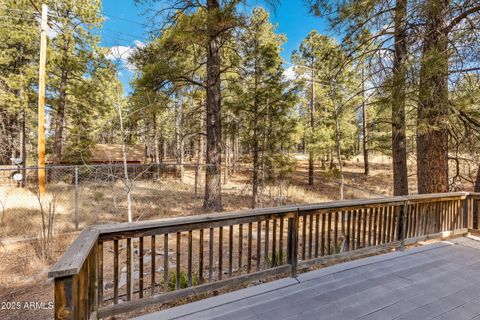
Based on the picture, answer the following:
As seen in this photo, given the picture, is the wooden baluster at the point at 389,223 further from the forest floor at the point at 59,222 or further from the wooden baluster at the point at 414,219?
the forest floor at the point at 59,222

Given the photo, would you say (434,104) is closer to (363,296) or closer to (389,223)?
(389,223)

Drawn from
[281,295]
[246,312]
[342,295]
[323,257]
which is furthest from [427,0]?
[246,312]

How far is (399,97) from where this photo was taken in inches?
149

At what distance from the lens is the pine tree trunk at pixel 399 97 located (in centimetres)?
377

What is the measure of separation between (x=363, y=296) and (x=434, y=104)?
314cm

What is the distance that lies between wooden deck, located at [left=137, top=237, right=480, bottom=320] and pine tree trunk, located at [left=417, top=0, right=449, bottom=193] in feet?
5.93

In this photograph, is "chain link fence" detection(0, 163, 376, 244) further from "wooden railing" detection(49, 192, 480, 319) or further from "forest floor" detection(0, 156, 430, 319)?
"wooden railing" detection(49, 192, 480, 319)

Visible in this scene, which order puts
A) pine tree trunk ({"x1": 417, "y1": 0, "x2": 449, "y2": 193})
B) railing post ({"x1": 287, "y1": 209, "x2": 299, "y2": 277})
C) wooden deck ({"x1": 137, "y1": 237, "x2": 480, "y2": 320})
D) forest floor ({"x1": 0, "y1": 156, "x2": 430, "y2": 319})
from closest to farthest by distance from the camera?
wooden deck ({"x1": 137, "y1": 237, "x2": 480, "y2": 320}) → railing post ({"x1": 287, "y1": 209, "x2": 299, "y2": 277}) → pine tree trunk ({"x1": 417, "y1": 0, "x2": 449, "y2": 193}) → forest floor ({"x1": 0, "y1": 156, "x2": 430, "y2": 319})

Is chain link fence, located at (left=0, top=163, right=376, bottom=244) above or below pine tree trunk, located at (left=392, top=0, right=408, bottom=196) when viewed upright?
below

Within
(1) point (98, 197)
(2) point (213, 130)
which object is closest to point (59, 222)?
(1) point (98, 197)

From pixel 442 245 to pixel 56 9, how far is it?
48.3 feet

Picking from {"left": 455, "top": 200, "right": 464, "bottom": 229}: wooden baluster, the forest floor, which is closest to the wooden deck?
{"left": 455, "top": 200, "right": 464, "bottom": 229}: wooden baluster

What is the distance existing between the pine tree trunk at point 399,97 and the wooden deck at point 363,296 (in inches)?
90.6

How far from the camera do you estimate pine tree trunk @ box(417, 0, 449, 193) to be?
10.8 feet
